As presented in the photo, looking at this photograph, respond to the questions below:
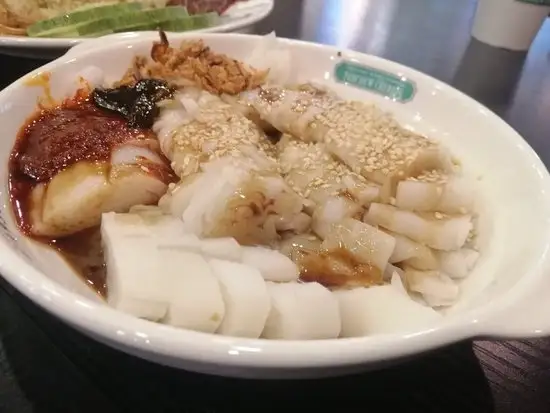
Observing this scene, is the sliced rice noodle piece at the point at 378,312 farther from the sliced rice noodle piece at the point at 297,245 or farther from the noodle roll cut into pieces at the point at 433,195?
the noodle roll cut into pieces at the point at 433,195

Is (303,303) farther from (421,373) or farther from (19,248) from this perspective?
(19,248)

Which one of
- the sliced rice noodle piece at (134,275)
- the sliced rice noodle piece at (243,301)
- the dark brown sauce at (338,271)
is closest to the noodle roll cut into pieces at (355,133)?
the dark brown sauce at (338,271)

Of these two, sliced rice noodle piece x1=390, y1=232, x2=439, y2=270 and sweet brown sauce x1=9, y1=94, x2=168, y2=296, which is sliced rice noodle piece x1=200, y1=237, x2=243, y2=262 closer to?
sweet brown sauce x1=9, y1=94, x2=168, y2=296

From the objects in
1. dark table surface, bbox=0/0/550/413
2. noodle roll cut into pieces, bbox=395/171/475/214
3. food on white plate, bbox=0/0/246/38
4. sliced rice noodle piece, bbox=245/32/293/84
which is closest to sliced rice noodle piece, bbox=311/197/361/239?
noodle roll cut into pieces, bbox=395/171/475/214

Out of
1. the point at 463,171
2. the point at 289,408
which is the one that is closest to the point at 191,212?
the point at 289,408

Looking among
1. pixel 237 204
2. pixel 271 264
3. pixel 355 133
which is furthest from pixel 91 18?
pixel 271 264
